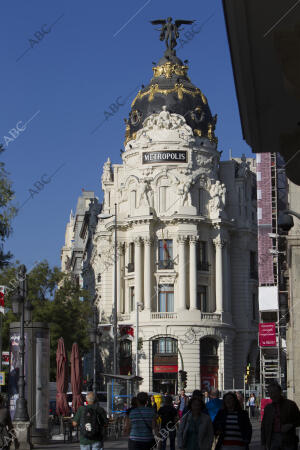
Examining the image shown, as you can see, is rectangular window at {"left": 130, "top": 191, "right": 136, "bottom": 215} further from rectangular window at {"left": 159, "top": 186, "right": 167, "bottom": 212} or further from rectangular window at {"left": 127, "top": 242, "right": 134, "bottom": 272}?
rectangular window at {"left": 127, "top": 242, "right": 134, "bottom": 272}

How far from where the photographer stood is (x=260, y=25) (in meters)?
8.94

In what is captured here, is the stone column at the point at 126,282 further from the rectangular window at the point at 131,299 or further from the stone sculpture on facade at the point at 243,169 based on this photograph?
the stone sculpture on facade at the point at 243,169

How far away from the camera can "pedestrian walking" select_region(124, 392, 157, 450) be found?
49.0ft

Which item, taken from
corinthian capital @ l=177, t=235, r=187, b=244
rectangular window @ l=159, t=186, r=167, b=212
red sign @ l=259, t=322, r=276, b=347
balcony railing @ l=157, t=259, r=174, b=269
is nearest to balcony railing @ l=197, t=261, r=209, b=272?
balcony railing @ l=157, t=259, r=174, b=269

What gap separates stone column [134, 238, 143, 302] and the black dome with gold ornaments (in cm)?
980

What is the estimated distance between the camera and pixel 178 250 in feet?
246

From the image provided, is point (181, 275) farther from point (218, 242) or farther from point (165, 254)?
point (218, 242)

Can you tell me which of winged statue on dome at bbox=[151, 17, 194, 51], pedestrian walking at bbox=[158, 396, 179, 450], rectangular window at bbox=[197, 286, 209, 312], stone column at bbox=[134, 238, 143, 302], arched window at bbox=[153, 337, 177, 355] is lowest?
pedestrian walking at bbox=[158, 396, 179, 450]

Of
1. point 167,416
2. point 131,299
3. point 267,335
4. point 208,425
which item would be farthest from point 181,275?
point 208,425

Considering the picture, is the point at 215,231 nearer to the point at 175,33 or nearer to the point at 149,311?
the point at 149,311

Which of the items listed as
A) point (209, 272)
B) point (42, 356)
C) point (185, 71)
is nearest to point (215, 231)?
point (209, 272)

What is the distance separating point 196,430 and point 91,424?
6.78 feet

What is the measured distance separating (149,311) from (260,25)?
6578 centimetres

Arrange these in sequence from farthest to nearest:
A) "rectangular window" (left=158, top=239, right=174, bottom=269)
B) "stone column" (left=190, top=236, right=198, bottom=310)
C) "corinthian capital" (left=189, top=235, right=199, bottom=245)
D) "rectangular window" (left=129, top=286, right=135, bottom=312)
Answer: "rectangular window" (left=129, top=286, right=135, bottom=312) → "rectangular window" (left=158, top=239, right=174, bottom=269) → "corinthian capital" (left=189, top=235, right=199, bottom=245) → "stone column" (left=190, top=236, right=198, bottom=310)
